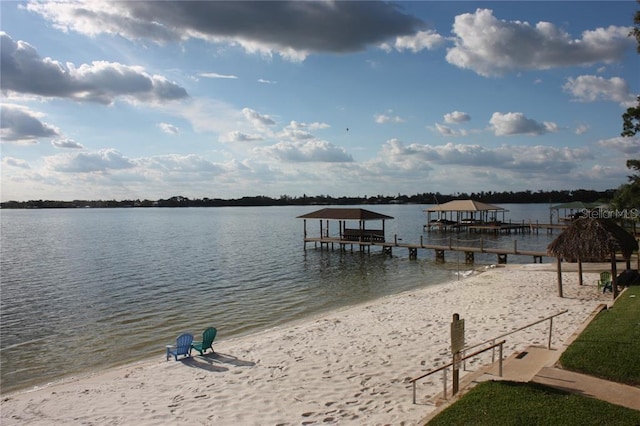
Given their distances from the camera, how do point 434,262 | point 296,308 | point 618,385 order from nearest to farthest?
1. point 618,385
2. point 296,308
3. point 434,262

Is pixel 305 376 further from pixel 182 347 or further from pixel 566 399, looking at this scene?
pixel 566 399

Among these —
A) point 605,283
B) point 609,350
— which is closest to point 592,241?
point 605,283

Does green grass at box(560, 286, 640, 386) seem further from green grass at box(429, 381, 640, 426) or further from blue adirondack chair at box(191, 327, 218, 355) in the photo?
blue adirondack chair at box(191, 327, 218, 355)

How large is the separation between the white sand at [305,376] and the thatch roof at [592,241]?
5.76 feet

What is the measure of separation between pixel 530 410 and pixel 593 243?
13.2 m

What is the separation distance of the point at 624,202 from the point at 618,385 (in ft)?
60.9

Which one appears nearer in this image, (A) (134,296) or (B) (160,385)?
(B) (160,385)

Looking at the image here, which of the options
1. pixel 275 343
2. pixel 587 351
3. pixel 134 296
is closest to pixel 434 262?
pixel 134 296

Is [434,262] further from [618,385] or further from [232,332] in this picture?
[618,385]

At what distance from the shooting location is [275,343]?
45.0ft

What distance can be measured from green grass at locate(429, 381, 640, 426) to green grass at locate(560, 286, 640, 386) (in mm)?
1432

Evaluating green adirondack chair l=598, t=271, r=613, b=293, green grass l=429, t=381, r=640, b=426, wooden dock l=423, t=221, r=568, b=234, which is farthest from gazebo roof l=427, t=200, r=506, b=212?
green grass l=429, t=381, r=640, b=426

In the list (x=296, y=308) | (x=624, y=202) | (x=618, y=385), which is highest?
(x=624, y=202)

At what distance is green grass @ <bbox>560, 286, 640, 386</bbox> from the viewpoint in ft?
26.9
